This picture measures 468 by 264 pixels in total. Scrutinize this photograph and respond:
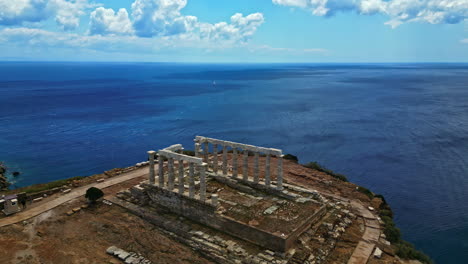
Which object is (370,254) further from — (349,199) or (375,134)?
(375,134)

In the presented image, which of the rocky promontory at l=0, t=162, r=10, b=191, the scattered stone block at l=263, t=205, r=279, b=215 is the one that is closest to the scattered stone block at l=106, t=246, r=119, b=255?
the scattered stone block at l=263, t=205, r=279, b=215

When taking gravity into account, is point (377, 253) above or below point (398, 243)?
above

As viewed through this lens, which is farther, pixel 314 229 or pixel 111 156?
pixel 111 156

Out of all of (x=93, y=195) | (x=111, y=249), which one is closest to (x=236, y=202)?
(x=111, y=249)

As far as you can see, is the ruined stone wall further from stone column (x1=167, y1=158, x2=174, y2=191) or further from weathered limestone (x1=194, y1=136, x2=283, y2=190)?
weathered limestone (x1=194, y1=136, x2=283, y2=190)

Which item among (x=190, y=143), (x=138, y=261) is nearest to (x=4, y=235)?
(x=138, y=261)

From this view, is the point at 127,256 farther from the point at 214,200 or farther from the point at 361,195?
the point at 361,195

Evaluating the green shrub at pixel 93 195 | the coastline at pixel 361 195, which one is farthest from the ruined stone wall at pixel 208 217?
the coastline at pixel 361 195

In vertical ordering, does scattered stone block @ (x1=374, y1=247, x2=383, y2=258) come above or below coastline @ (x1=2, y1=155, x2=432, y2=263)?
above
